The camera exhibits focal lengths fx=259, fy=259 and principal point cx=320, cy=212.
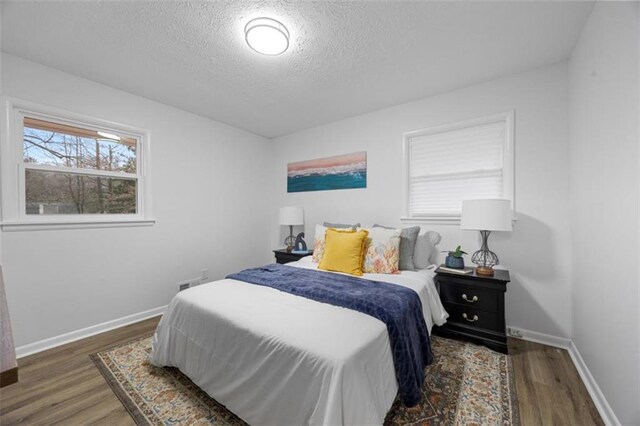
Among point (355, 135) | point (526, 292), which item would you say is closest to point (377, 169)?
point (355, 135)

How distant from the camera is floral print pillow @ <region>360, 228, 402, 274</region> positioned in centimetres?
248

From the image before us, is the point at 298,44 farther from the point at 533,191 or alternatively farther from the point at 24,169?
the point at 24,169

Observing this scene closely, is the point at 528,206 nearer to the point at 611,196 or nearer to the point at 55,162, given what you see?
the point at 611,196

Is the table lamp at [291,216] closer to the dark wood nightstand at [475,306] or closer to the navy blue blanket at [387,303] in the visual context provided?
the navy blue blanket at [387,303]

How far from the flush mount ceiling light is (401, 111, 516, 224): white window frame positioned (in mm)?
1793

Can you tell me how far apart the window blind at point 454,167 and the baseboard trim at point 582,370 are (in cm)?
132

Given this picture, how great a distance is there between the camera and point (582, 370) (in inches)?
74.2

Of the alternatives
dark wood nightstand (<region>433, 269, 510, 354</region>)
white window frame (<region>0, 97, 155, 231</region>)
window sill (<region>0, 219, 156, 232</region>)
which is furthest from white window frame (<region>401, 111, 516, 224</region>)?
white window frame (<region>0, 97, 155, 231</region>)

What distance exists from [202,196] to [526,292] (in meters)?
3.82

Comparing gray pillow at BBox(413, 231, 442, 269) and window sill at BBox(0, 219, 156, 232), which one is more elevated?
window sill at BBox(0, 219, 156, 232)

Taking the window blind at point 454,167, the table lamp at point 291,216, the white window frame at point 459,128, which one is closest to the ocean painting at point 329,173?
the table lamp at point 291,216

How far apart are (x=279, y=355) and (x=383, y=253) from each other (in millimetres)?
1530

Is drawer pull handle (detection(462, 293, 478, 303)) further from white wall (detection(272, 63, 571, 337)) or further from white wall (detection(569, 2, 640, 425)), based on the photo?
white wall (detection(569, 2, 640, 425))

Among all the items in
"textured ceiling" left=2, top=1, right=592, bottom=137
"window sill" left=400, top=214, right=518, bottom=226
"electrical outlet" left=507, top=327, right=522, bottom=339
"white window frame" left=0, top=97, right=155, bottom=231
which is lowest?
"electrical outlet" left=507, top=327, right=522, bottom=339
